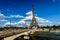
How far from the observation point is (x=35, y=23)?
449ft

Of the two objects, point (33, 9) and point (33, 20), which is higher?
point (33, 9)

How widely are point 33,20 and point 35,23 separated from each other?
3.25m

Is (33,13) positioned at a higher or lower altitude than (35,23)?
higher

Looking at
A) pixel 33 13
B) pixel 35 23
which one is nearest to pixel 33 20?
pixel 35 23

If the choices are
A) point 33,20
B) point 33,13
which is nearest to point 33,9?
point 33,13

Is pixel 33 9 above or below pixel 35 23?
above

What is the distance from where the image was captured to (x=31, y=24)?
13675 centimetres

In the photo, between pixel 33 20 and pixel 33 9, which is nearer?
pixel 33 20

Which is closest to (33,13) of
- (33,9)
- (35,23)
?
(33,9)

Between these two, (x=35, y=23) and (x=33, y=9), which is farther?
(x=33, y=9)

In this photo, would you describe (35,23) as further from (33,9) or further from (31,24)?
(33,9)

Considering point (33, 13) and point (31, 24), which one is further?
point (33, 13)

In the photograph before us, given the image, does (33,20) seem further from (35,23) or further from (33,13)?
(33,13)

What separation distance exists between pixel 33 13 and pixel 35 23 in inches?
552
